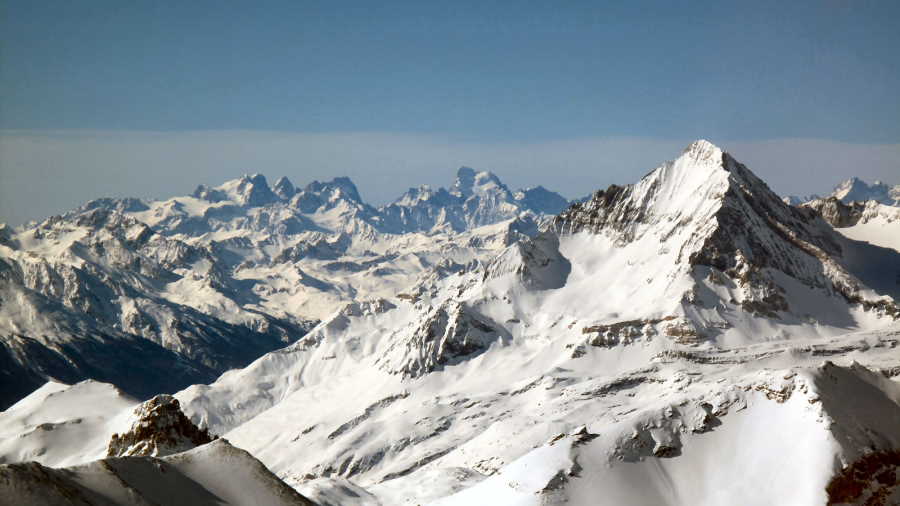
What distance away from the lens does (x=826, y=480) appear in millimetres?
115250

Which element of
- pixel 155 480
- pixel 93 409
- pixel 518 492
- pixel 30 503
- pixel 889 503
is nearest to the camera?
pixel 30 503

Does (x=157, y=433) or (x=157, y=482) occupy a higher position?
(x=157, y=482)

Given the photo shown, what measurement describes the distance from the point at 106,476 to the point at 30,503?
38.9 feet

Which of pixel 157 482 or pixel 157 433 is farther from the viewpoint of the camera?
pixel 157 433

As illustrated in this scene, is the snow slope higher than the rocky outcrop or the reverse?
higher

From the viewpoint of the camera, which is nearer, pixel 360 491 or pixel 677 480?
pixel 677 480

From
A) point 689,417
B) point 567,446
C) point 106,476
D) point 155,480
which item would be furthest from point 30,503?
point 689,417

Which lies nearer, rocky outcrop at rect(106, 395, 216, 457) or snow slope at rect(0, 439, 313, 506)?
snow slope at rect(0, 439, 313, 506)

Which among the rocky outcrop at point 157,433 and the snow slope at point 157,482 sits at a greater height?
the snow slope at point 157,482

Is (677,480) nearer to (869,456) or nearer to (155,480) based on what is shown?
(869,456)

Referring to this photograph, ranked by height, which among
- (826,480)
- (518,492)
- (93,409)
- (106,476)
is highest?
(106,476)

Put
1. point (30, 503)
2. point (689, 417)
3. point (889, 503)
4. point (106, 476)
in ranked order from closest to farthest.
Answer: point (30, 503)
point (106, 476)
point (889, 503)
point (689, 417)

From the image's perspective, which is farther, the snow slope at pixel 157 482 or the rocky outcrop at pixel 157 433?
the rocky outcrop at pixel 157 433

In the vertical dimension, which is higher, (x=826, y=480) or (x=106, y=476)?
(x=106, y=476)
